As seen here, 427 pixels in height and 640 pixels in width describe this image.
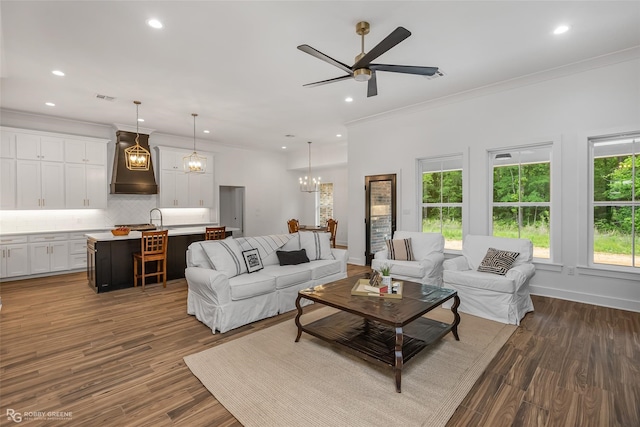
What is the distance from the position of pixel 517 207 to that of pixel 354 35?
3.69 m

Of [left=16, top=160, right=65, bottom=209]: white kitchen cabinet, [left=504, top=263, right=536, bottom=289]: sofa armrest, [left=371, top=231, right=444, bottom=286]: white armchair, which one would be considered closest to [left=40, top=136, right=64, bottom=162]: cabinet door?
[left=16, top=160, right=65, bottom=209]: white kitchen cabinet

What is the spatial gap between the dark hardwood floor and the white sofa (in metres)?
0.17

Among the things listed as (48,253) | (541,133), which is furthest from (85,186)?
(541,133)

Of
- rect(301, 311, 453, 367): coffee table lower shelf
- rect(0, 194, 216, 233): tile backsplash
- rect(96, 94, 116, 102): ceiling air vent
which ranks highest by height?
rect(96, 94, 116, 102): ceiling air vent

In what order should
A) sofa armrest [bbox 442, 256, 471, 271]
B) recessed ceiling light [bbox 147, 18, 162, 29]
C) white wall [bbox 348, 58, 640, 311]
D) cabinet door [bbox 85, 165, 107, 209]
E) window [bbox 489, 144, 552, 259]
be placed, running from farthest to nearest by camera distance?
cabinet door [bbox 85, 165, 107, 209] < window [bbox 489, 144, 552, 259] < sofa armrest [bbox 442, 256, 471, 271] < white wall [bbox 348, 58, 640, 311] < recessed ceiling light [bbox 147, 18, 162, 29]

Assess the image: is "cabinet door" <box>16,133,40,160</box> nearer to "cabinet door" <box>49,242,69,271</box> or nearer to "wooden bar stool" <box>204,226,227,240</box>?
"cabinet door" <box>49,242,69,271</box>

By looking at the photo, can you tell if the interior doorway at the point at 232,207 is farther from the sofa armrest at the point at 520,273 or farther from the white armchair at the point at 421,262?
the sofa armrest at the point at 520,273

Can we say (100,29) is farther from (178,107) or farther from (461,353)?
(461,353)

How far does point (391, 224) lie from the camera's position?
6262mm

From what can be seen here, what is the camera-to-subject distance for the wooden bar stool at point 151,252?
4934mm

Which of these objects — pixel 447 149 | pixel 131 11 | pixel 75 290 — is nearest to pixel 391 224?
pixel 447 149

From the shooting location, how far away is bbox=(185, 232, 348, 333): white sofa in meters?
3.32

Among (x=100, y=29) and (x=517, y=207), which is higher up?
(x=100, y=29)

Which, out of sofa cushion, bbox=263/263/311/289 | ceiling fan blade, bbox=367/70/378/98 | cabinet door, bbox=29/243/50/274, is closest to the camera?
ceiling fan blade, bbox=367/70/378/98
